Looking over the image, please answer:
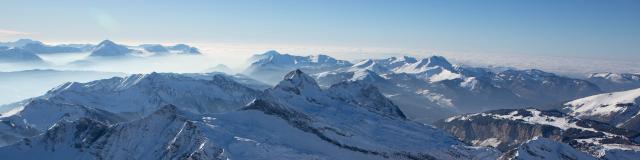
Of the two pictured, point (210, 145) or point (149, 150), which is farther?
point (149, 150)

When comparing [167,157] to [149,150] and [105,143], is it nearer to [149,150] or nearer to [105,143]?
[149,150]

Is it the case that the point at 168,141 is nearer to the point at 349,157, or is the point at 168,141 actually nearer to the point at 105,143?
the point at 105,143

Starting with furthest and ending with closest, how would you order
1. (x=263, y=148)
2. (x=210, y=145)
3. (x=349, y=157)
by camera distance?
(x=349, y=157)
(x=263, y=148)
(x=210, y=145)

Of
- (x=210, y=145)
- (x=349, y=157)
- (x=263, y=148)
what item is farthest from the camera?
(x=349, y=157)

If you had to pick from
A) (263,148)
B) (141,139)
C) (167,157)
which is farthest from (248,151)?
(141,139)

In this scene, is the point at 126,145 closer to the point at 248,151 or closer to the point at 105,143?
the point at 105,143

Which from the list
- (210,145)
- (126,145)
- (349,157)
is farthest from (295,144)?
(126,145)

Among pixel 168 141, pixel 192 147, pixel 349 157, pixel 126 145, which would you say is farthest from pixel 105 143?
pixel 349 157

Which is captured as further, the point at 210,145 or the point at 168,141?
the point at 168,141
